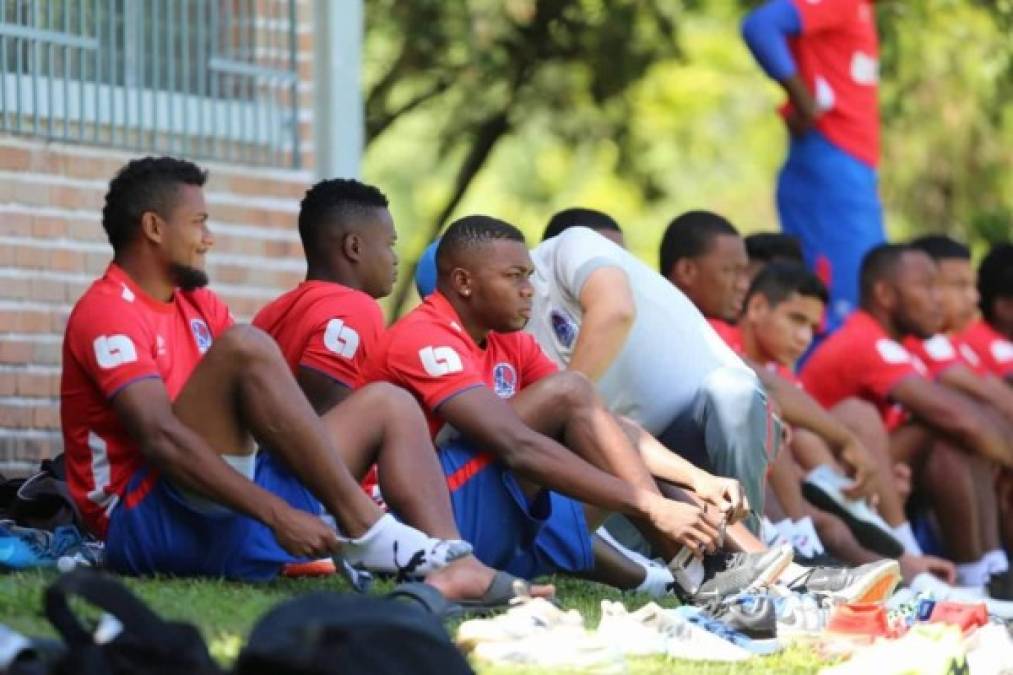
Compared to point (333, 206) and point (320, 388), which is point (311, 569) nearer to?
point (320, 388)

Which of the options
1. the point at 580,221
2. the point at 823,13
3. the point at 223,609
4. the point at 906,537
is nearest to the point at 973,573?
the point at 906,537

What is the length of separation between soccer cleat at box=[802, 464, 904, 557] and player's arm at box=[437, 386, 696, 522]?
2878 millimetres

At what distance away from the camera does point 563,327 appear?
8.34 m

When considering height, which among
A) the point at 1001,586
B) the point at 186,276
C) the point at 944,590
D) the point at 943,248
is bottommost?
the point at 1001,586

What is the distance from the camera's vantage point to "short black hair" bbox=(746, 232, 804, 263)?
1075 centimetres

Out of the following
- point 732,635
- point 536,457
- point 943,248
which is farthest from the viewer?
point 943,248

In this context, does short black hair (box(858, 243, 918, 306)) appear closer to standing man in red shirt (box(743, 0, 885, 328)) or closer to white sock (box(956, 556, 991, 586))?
standing man in red shirt (box(743, 0, 885, 328))

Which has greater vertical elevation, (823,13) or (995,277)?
(823,13)

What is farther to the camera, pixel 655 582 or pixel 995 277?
pixel 995 277

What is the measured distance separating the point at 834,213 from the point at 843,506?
2490 millimetres

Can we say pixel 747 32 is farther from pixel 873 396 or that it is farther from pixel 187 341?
pixel 187 341

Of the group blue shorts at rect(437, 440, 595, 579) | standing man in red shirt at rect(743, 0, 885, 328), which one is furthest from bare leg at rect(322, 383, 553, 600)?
standing man in red shirt at rect(743, 0, 885, 328)

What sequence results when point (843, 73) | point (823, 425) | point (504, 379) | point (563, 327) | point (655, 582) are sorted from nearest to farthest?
point (504, 379) < point (655, 582) < point (563, 327) < point (823, 425) < point (843, 73)

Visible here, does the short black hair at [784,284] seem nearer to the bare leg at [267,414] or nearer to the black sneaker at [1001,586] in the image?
the black sneaker at [1001,586]
